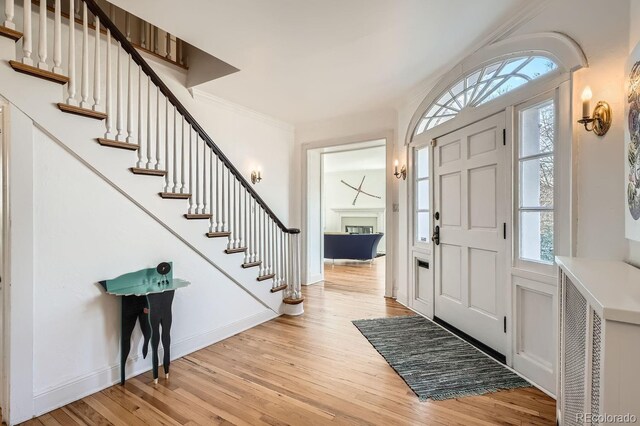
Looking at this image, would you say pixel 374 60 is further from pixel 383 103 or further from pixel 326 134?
pixel 326 134

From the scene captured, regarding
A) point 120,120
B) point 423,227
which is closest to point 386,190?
point 423,227

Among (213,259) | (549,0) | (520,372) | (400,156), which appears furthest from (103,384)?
(549,0)

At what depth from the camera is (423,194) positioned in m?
3.60

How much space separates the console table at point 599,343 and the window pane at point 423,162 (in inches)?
86.0

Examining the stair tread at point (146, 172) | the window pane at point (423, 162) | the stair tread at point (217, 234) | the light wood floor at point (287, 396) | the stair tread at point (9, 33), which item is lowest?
the light wood floor at point (287, 396)

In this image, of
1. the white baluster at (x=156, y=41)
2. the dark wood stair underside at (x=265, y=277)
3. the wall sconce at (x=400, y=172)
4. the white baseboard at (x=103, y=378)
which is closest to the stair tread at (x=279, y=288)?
the dark wood stair underside at (x=265, y=277)

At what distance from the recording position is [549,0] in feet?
6.52

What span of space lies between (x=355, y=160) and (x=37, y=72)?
259 inches

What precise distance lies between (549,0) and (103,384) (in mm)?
4115

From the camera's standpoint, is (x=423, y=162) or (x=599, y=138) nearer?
(x=599, y=138)

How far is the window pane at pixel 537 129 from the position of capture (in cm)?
204

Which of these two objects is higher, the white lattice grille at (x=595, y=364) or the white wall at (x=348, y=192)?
the white wall at (x=348, y=192)

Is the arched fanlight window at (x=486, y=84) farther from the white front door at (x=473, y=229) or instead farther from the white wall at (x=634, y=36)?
the white wall at (x=634, y=36)

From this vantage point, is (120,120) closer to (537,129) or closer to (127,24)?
(127,24)
